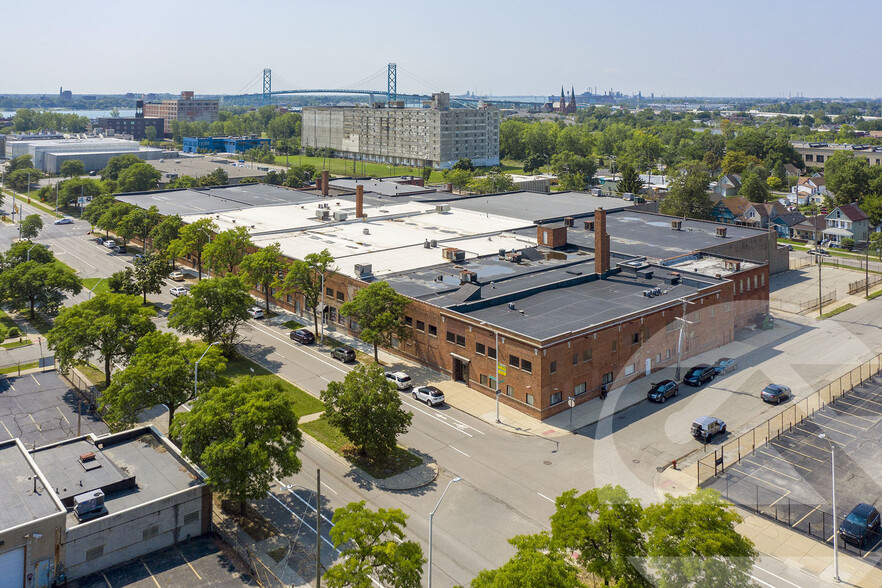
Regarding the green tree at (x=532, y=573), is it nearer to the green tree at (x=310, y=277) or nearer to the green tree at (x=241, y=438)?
the green tree at (x=241, y=438)

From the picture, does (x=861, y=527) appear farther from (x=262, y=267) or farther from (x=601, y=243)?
(x=262, y=267)

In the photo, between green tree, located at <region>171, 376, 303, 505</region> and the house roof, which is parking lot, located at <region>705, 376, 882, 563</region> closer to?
green tree, located at <region>171, 376, 303, 505</region>

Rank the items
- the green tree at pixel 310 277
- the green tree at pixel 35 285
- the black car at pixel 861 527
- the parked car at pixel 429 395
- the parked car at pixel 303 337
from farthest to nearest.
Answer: the green tree at pixel 35 285
the green tree at pixel 310 277
the parked car at pixel 303 337
the parked car at pixel 429 395
the black car at pixel 861 527

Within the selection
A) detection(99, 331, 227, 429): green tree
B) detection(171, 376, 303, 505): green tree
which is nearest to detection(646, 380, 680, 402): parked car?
detection(171, 376, 303, 505): green tree

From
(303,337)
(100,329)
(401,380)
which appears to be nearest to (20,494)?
(100,329)

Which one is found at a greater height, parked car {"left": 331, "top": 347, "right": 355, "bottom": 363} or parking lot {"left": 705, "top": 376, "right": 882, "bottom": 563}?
parked car {"left": 331, "top": 347, "right": 355, "bottom": 363}

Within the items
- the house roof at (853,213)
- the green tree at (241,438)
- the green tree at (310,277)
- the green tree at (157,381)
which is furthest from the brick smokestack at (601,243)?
the house roof at (853,213)

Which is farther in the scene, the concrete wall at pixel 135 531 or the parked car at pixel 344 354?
the parked car at pixel 344 354
